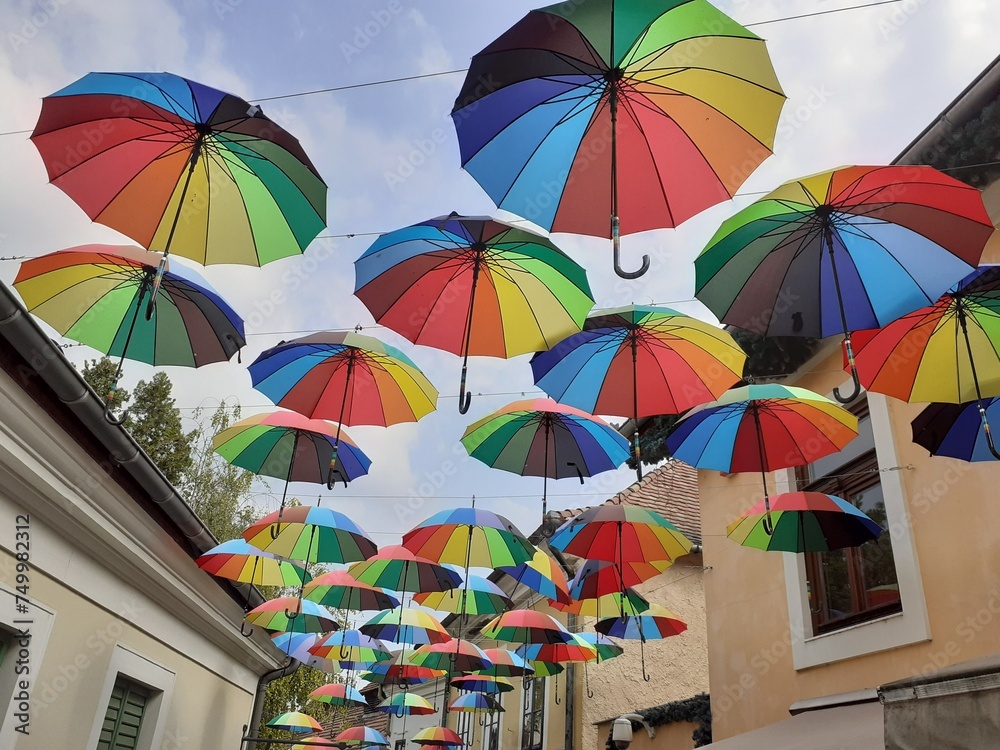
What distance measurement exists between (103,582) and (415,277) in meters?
4.18

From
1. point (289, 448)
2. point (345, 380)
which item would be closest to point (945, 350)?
point (345, 380)

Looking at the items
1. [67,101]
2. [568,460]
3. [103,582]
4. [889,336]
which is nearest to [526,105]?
[67,101]

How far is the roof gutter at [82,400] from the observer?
188 inches

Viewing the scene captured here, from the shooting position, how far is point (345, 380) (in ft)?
23.1

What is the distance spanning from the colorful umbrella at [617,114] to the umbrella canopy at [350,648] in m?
10.3

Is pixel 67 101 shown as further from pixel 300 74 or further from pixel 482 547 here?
pixel 482 547

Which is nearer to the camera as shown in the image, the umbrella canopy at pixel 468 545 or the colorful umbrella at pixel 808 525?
the colorful umbrella at pixel 808 525

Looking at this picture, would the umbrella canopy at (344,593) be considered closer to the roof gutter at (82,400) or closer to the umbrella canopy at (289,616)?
the umbrella canopy at (289,616)

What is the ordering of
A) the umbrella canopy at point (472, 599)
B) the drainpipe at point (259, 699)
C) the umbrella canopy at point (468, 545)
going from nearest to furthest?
the umbrella canopy at point (468, 545)
the umbrella canopy at point (472, 599)
the drainpipe at point (259, 699)

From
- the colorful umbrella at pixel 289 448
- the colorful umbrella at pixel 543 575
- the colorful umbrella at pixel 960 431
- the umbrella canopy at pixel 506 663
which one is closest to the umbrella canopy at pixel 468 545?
the colorful umbrella at pixel 543 575

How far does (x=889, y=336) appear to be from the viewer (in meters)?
5.54

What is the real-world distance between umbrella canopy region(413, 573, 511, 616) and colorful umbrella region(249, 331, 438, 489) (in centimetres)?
462

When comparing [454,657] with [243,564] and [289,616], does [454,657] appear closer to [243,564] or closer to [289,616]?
[289,616]

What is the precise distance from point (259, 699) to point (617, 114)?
39.5 feet
